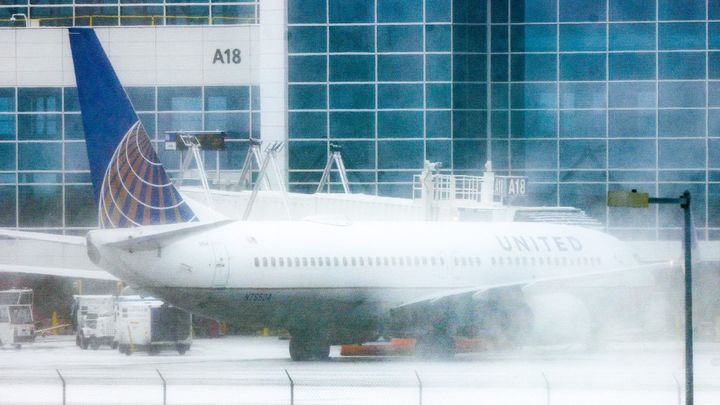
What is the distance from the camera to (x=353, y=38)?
6938 cm

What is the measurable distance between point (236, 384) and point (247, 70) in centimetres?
3720

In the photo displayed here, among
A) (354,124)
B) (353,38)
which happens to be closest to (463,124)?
(354,124)

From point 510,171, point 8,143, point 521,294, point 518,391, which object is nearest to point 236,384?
point 518,391

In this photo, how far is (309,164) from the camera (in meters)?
70.7

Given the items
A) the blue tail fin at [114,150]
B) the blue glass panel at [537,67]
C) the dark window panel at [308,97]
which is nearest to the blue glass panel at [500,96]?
the blue glass panel at [537,67]

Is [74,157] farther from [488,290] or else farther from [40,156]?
[488,290]

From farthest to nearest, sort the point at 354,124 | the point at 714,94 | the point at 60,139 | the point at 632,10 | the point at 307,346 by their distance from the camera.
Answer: the point at 60,139
the point at 354,124
the point at 632,10
the point at 714,94
the point at 307,346

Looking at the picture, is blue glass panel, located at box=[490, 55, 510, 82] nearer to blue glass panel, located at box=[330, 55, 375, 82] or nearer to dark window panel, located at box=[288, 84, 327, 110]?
blue glass panel, located at box=[330, 55, 375, 82]

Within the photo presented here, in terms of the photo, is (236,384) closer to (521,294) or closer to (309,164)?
(521,294)

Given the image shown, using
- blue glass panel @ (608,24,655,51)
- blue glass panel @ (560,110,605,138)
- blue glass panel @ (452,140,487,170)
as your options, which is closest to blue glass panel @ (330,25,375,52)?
blue glass panel @ (452,140,487,170)

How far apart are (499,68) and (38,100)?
21384mm

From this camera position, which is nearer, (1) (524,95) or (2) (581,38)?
(2) (581,38)

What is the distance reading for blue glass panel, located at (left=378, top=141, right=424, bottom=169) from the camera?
69.7 metres

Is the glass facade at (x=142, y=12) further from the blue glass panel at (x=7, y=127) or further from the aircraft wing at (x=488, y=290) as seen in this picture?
the aircraft wing at (x=488, y=290)
